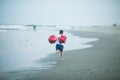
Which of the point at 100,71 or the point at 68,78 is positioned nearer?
the point at 68,78

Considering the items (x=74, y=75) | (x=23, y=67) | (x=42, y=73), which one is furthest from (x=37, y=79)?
(x=23, y=67)

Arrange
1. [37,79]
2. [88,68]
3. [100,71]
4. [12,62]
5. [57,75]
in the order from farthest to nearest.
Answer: [12,62] → [88,68] → [100,71] → [57,75] → [37,79]

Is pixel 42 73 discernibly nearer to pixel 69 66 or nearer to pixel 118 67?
pixel 69 66

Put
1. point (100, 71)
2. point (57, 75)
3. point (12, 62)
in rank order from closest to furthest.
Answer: point (57, 75), point (100, 71), point (12, 62)

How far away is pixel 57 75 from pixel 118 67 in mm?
2792

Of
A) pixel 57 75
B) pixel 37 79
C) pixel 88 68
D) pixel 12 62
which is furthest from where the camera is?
pixel 12 62

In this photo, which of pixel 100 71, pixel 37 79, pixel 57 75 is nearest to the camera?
pixel 37 79

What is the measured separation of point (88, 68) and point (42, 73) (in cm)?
197

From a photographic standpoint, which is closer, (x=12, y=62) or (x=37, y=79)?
(x=37, y=79)

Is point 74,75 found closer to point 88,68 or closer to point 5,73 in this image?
point 88,68

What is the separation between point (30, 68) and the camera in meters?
8.40

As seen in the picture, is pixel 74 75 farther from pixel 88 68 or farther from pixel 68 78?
pixel 88 68

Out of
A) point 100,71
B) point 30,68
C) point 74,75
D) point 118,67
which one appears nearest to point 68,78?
point 74,75

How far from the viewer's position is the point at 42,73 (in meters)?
7.59
